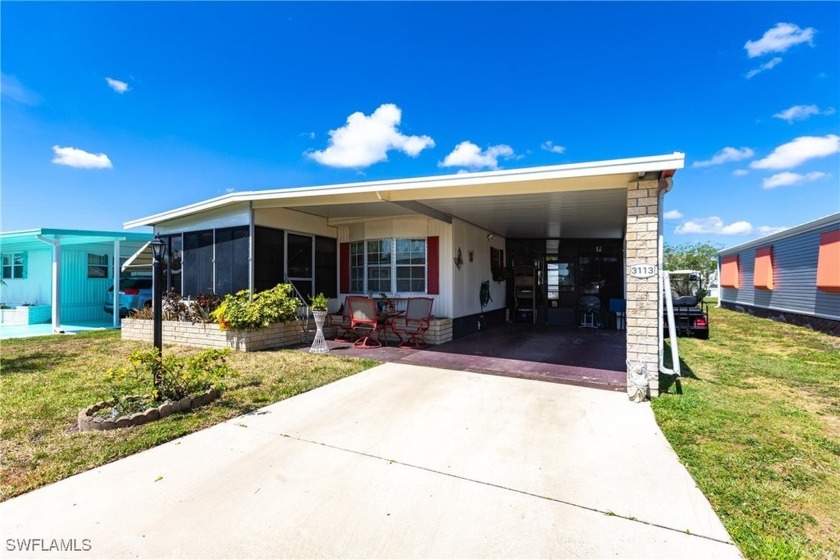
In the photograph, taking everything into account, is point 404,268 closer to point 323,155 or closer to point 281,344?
point 281,344

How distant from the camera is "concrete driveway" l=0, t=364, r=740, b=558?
6.20 ft

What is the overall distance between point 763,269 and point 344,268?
15.0 metres

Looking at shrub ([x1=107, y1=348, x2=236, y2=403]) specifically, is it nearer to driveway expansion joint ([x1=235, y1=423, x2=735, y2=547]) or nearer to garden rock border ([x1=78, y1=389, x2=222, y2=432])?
garden rock border ([x1=78, y1=389, x2=222, y2=432])

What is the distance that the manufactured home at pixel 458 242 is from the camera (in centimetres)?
444

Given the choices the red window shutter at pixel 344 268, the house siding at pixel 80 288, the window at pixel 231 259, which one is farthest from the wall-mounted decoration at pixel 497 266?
the house siding at pixel 80 288

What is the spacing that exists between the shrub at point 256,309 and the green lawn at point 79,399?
63 cm

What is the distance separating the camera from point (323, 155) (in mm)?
16547

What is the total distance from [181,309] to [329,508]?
768 centimetres

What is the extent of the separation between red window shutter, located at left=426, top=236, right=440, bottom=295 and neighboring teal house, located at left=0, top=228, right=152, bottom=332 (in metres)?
9.50

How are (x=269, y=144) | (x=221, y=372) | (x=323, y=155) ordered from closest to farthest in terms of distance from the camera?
1. (x=221, y=372)
2. (x=269, y=144)
3. (x=323, y=155)

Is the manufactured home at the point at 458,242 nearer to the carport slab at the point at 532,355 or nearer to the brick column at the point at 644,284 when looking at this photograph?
the brick column at the point at 644,284

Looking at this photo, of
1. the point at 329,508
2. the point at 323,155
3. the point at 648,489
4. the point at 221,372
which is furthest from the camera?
the point at 323,155

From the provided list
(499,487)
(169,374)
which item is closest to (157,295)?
(169,374)

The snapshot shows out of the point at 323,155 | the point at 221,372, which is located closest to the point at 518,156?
the point at 323,155
